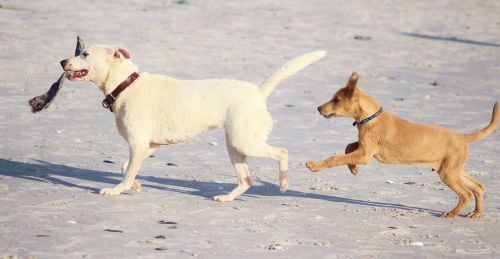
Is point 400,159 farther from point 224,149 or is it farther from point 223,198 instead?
point 224,149

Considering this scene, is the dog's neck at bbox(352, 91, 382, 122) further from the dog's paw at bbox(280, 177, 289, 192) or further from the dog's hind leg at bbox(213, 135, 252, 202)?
the dog's hind leg at bbox(213, 135, 252, 202)

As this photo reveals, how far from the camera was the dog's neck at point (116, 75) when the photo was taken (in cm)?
834

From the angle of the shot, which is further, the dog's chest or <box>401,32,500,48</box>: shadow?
<box>401,32,500,48</box>: shadow

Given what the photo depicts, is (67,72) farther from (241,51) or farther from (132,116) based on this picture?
(241,51)

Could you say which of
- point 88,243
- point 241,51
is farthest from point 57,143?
point 241,51

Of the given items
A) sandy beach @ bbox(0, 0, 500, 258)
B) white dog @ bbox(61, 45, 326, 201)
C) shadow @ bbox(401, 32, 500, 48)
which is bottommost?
shadow @ bbox(401, 32, 500, 48)

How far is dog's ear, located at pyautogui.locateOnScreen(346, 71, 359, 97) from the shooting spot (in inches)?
322

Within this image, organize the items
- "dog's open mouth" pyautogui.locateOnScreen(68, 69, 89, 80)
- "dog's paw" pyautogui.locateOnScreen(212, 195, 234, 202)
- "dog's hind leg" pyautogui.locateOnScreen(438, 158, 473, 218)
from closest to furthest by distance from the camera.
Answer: "dog's hind leg" pyautogui.locateOnScreen(438, 158, 473, 218) → "dog's paw" pyautogui.locateOnScreen(212, 195, 234, 202) → "dog's open mouth" pyautogui.locateOnScreen(68, 69, 89, 80)

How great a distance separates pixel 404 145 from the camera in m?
8.15

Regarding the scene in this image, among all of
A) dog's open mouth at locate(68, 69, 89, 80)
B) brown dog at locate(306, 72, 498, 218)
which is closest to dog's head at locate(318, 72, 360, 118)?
brown dog at locate(306, 72, 498, 218)

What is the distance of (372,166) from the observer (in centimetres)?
983

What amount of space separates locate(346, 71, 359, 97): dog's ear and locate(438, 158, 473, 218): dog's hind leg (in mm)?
981

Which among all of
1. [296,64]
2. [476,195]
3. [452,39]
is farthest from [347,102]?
[452,39]

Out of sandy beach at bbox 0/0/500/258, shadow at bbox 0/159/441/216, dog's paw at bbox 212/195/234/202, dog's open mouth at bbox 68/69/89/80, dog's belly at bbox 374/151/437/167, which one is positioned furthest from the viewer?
shadow at bbox 0/159/441/216
